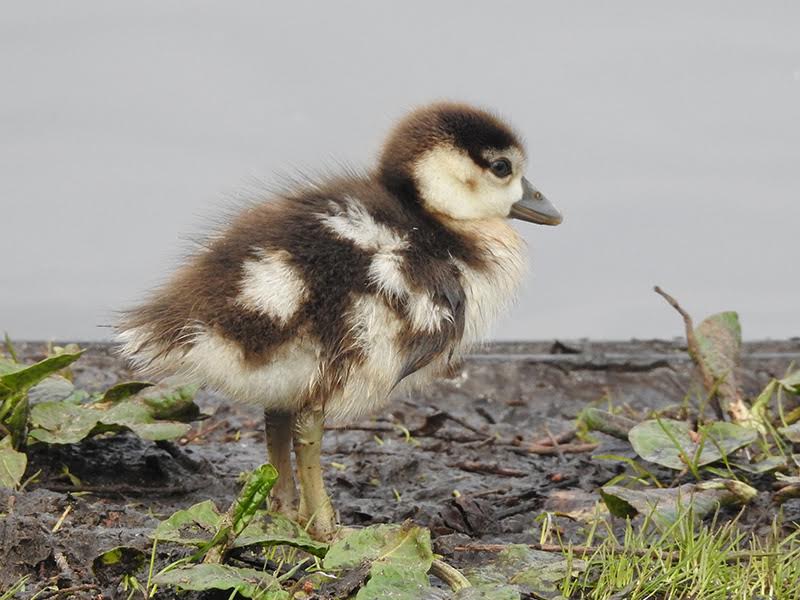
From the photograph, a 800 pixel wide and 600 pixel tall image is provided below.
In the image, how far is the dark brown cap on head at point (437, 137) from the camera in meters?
3.59

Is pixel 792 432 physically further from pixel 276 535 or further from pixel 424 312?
pixel 276 535

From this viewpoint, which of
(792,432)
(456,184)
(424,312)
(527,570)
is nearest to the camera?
(527,570)

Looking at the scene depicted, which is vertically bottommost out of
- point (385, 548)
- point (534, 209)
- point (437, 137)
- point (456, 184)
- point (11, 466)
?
point (11, 466)

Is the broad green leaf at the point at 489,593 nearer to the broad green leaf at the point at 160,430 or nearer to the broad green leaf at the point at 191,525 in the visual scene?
the broad green leaf at the point at 191,525

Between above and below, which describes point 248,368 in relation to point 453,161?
below

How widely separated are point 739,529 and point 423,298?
111 cm

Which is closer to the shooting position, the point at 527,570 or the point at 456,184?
the point at 527,570

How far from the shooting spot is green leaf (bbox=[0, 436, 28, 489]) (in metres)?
3.42

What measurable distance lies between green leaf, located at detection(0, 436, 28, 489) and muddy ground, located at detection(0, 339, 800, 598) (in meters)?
0.06

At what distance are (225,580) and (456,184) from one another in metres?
1.42

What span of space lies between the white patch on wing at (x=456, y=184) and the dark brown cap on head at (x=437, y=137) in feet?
0.08

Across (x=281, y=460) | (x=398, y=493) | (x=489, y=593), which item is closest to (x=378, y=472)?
(x=398, y=493)

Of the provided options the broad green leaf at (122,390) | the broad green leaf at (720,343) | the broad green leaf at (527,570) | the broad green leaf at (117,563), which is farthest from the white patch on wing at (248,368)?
the broad green leaf at (720,343)

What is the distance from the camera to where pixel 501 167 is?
372 cm
